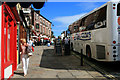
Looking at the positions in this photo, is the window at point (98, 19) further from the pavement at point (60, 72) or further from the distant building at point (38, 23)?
the distant building at point (38, 23)

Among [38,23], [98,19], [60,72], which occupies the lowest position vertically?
[60,72]

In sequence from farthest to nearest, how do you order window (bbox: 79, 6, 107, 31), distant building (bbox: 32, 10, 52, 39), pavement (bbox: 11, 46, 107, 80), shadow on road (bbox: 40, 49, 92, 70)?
1. distant building (bbox: 32, 10, 52, 39)
2. shadow on road (bbox: 40, 49, 92, 70)
3. window (bbox: 79, 6, 107, 31)
4. pavement (bbox: 11, 46, 107, 80)

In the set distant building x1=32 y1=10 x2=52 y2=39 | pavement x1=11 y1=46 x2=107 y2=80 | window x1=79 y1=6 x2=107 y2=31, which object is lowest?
pavement x1=11 y1=46 x2=107 y2=80

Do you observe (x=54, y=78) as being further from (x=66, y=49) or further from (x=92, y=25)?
(x=66, y=49)

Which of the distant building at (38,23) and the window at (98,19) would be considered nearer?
the window at (98,19)

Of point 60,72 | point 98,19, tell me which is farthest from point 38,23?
point 60,72

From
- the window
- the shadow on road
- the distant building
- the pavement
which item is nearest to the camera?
the pavement

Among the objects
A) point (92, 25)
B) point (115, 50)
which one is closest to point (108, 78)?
point (115, 50)

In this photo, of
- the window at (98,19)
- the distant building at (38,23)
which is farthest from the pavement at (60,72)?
the distant building at (38,23)

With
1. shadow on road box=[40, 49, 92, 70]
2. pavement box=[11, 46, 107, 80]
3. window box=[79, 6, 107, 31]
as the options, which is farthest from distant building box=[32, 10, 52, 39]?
pavement box=[11, 46, 107, 80]

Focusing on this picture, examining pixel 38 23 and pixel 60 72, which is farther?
pixel 38 23

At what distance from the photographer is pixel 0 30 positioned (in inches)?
181

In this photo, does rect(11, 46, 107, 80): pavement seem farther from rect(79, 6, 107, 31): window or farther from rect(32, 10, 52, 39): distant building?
rect(32, 10, 52, 39): distant building

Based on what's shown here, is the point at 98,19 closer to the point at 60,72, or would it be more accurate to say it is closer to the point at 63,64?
the point at 63,64
